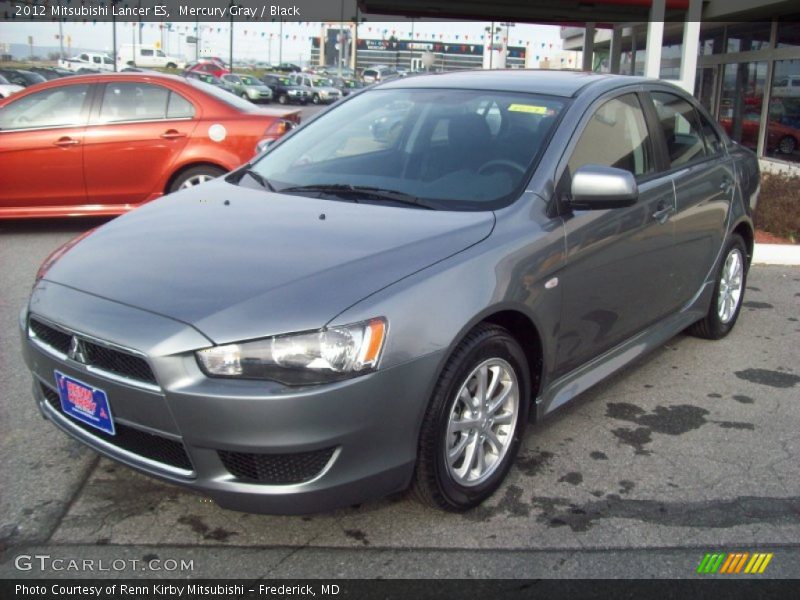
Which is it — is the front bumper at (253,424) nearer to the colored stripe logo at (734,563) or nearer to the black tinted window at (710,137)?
the colored stripe logo at (734,563)

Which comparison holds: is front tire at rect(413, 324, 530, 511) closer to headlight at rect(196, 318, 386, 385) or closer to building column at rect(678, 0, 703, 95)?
headlight at rect(196, 318, 386, 385)

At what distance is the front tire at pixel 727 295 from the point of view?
5.27m

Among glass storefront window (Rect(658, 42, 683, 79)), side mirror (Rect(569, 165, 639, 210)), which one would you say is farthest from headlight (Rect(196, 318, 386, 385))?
glass storefront window (Rect(658, 42, 683, 79))

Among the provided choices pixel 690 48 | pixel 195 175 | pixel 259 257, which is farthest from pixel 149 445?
pixel 690 48

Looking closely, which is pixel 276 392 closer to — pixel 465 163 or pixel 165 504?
pixel 165 504

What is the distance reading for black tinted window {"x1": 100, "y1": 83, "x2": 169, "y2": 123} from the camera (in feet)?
26.5

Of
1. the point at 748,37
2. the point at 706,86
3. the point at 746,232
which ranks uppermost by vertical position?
the point at 748,37

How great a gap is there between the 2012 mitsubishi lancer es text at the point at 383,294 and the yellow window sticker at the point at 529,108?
0.06ft

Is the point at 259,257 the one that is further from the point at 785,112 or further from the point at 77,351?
the point at 785,112

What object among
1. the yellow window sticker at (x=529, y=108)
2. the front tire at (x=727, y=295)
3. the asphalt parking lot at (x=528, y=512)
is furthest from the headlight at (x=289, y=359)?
the front tire at (x=727, y=295)

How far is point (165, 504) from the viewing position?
324 cm

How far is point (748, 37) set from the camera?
17312 mm

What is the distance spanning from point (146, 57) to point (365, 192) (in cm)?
7699

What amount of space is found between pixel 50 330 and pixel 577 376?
2224 mm
